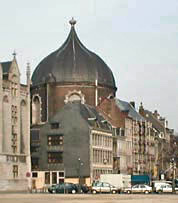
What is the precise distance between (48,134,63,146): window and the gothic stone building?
4.68 meters

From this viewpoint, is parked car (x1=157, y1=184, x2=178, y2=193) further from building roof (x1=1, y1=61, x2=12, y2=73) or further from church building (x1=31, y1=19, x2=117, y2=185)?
building roof (x1=1, y1=61, x2=12, y2=73)

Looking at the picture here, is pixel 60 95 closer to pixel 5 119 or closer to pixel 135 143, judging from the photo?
pixel 135 143

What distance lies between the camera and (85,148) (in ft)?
414

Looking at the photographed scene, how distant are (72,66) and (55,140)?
96.2 feet

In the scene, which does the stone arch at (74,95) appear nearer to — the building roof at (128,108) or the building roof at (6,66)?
the building roof at (128,108)

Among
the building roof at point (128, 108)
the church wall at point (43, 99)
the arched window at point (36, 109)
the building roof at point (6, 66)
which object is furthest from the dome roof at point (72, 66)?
the building roof at point (6, 66)

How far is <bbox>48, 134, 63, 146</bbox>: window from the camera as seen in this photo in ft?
419

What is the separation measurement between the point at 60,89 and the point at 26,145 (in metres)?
30.4

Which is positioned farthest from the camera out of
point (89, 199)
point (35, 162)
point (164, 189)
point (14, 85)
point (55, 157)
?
point (35, 162)

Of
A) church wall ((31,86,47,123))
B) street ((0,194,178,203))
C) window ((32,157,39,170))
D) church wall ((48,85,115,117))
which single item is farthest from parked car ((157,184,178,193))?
church wall ((31,86,47,123))

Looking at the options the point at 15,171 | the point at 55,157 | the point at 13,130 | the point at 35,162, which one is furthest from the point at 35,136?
the point at 15,171

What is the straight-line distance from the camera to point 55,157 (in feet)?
420

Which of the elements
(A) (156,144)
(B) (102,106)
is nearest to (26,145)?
(B) (102,106)

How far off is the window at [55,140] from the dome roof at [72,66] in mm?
26391
